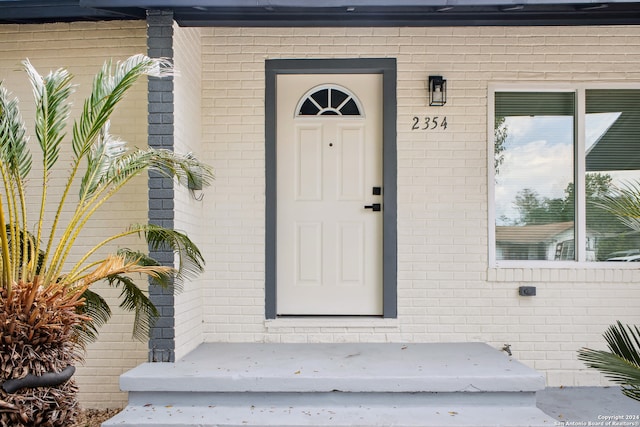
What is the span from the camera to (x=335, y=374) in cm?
355

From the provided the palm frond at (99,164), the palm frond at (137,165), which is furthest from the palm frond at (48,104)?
the palm frond at (137,165)

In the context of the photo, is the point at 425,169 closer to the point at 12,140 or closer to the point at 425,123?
the point at 425,123

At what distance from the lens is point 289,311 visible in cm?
464

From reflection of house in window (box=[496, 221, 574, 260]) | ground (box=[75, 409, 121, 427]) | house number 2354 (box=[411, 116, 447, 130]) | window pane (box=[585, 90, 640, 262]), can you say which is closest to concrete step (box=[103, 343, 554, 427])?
ground (box=[75, 409, 121, 427])

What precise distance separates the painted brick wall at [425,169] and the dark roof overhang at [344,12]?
47 centimetres

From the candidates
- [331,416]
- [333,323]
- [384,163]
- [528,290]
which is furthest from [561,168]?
[331,416]

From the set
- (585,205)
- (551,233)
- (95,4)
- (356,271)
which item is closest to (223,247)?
(356,271)

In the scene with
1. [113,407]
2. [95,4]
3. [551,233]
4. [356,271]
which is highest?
[95,4]

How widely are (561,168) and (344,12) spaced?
229cm

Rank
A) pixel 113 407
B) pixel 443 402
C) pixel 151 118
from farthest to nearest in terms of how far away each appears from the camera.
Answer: pixel 113 407 → pixel 151 118 → pixel 443 402

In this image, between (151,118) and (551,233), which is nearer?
(151,118)

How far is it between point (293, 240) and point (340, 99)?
128 centimetres

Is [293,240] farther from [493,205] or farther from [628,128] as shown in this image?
[628,128]

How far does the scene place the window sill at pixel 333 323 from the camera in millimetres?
4484
